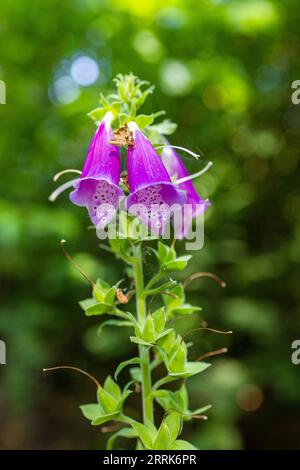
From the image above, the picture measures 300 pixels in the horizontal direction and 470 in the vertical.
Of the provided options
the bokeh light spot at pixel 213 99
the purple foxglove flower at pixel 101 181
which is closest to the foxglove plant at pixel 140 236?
the purple foxglove flower at pixel 101 181

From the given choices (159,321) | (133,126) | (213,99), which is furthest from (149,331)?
(213,99)

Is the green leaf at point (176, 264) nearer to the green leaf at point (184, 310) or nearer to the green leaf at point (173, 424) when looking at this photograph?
the green leaf at point (184, 310)

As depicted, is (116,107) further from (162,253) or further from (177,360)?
(177,360)

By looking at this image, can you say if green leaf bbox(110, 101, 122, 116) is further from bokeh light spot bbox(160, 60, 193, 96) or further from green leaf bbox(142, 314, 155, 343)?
bokeh light spot bbox(160, 60, 193, 96)

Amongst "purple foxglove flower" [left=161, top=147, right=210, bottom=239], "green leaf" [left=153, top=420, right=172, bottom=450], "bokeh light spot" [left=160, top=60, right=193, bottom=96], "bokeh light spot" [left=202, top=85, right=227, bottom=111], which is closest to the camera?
"green leaf" [left=153, top=420, right=172, bottom=450]

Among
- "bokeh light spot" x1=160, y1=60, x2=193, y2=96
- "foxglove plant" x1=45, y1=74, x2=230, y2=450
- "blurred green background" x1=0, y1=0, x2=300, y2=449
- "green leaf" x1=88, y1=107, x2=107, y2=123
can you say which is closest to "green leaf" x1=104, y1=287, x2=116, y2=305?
"foxglove plant" x1=45, y1=74, x2=230, y2=450

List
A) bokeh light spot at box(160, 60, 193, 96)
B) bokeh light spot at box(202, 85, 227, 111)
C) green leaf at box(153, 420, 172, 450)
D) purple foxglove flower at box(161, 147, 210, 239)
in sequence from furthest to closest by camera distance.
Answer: bokeh light spot at box(202, 85, 227, 111) < bokeh light spot at box(160, 60, 193, 96) < purple foxglove flower at box(161, 147, 210, 239) < green leaf at box(153, 420, 172, 450)
